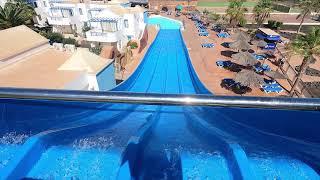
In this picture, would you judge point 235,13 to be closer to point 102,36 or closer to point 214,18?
point 214,18

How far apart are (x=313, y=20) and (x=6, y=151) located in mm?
67432

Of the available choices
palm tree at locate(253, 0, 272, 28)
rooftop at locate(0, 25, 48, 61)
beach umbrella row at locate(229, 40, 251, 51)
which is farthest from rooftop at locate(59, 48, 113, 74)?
palm tree at locate(253, 0, 272, 28)

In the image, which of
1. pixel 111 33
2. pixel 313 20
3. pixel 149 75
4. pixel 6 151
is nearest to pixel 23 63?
pixel 149 75

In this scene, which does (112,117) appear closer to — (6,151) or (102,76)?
(6,151)

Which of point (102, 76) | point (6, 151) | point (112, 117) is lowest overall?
point (102, 76)

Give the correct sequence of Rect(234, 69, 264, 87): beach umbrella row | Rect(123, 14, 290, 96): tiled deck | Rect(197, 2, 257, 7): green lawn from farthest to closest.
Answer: Rect(197, 2, 257, 7): green lawn
Rect(123, 14, 290, 96): tiled deck
Rect(234, 69, 264, 87): beach umbrella row

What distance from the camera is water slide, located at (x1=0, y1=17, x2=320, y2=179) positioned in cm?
232

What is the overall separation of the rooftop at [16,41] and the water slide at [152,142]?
16740mm

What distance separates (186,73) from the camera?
79.1 ft

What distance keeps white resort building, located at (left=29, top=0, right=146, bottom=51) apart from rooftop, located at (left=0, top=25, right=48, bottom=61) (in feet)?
35.5

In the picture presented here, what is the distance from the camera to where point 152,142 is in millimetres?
2646

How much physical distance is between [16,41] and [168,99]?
20.5 meters

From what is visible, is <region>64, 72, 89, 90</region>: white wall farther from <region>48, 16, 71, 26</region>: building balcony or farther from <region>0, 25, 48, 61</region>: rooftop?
<region>48, 16, 71, 26</region>: building balcony

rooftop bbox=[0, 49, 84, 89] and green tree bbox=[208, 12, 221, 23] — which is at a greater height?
rooftop bbox=[0, 49, 84, 89]
